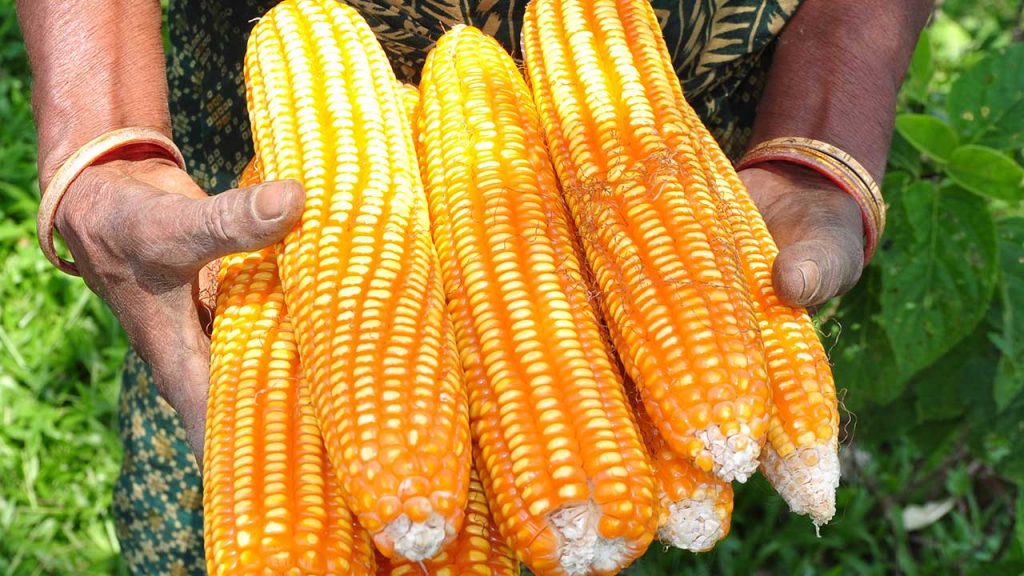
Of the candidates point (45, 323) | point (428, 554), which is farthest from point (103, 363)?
point (428, 554)

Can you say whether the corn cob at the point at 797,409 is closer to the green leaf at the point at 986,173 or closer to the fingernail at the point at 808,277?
the fingernail at the point at 808,277

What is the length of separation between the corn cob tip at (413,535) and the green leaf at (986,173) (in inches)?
70.1

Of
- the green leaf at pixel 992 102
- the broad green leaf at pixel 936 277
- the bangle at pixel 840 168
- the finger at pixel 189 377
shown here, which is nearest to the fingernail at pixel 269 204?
the finger at pixel 189 377

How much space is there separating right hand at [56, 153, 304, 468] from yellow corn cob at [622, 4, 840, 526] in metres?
0.72

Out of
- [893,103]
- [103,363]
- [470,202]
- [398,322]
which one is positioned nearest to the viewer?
[398,322]

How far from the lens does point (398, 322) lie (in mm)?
1425

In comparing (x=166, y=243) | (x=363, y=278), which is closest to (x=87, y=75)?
(x=166, y=243)

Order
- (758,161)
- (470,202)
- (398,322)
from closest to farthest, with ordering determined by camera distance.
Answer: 1. (398,322)
2. (470,202)
3. (758,161)

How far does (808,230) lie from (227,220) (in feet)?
3.26

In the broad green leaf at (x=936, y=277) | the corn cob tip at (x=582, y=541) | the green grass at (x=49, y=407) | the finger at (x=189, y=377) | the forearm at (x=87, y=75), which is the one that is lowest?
the green grass at (x=49, y=407)

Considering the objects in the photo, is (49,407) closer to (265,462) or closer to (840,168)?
(265,462)

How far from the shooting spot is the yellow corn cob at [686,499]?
55.6 inches

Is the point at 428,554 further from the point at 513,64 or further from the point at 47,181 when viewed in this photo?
the point at 47,181

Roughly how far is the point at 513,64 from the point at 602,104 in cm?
24
